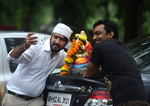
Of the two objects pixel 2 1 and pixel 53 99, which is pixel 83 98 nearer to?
pixel 53 99

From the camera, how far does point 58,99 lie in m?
5.35

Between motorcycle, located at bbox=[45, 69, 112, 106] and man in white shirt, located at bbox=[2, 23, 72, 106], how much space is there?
0.14 meters

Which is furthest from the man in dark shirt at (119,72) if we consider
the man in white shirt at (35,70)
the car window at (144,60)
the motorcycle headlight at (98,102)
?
the car window at (144,60)

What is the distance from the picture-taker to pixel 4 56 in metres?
6.76

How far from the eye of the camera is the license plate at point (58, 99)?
528 centimetres

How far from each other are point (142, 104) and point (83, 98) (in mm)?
630

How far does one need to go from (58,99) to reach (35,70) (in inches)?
15.7

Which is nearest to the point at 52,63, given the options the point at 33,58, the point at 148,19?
the point at 33,58

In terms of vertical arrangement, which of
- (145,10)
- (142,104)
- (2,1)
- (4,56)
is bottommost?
(142,104)

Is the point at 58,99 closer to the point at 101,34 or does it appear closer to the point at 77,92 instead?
the point at 77,92

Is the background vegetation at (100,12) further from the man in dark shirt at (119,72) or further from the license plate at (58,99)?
the man in dark shirt at (119,72)

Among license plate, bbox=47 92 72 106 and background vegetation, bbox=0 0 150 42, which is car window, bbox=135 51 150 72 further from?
background vegetation, bbox=0 0 150 42

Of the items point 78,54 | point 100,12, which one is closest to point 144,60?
point 78,54

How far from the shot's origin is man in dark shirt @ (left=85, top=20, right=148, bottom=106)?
4.94 m
